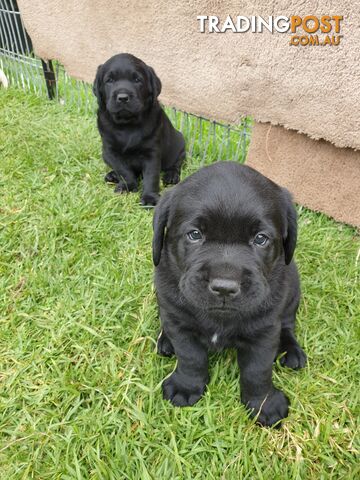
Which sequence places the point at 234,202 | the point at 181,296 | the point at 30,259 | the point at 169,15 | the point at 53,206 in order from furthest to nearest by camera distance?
the point at 169,15 < the point at 53,206 < the point at 30,259 < the point at 181,296 < the point at 234,202

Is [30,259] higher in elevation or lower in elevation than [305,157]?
lower

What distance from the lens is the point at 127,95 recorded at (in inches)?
130

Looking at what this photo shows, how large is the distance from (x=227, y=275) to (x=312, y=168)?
2.11 meters

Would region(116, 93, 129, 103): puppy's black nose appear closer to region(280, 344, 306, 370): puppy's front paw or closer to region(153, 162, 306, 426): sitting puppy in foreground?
region(153, 162, 306, 426): sitting puppy in foreground

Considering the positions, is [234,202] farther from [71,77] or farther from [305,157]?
[71,77]

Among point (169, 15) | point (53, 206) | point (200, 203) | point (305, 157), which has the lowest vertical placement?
point (53, 206)

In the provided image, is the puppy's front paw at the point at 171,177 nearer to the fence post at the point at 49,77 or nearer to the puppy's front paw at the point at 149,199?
the puppy's front paw at the point at 149,199

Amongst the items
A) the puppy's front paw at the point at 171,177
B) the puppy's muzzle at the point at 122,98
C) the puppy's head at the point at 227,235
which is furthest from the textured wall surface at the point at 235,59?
the puppy's head at the point at 227,235

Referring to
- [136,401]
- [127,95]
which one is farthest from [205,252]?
[127,95]

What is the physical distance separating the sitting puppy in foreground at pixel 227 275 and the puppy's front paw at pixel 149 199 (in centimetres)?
160

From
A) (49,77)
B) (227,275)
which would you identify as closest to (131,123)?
(227,275)

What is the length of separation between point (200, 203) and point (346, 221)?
2.05 meters

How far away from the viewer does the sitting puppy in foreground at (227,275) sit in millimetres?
1499

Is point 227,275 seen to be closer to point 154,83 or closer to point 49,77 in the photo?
point 154,83
